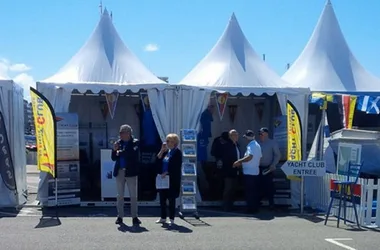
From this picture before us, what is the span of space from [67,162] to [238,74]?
182 inches

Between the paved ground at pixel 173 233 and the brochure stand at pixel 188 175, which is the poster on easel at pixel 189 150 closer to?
the brochure stand at pixel 188 175

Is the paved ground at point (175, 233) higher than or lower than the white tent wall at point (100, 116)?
lower

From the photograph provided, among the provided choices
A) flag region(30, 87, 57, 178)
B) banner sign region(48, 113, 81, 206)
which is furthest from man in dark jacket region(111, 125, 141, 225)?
banner sign region(48, 113, 81, 206)

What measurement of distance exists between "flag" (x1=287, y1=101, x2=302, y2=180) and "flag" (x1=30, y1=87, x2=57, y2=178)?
16.6 feet

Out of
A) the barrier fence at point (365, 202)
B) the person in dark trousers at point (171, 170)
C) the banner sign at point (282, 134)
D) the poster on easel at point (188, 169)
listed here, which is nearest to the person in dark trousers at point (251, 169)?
the poster on easel at point (188, 169)

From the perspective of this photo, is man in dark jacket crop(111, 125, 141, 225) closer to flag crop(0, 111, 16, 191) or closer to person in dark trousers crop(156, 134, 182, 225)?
person in dark trousers crop(156, 134, 182, 225)

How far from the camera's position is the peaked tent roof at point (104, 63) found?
36.2 ft

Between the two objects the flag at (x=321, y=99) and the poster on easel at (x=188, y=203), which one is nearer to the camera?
the poster on easel at (x=188, y=203)

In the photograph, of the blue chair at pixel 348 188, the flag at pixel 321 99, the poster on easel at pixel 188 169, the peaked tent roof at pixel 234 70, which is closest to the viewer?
the blue chair at pixel 348 188

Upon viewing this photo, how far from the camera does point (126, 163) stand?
8.32m

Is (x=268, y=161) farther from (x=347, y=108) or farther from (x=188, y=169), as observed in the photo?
(x=347, y=108)

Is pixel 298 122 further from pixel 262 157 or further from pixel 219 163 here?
pixel 219 163

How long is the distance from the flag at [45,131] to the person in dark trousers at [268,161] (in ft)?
14.5

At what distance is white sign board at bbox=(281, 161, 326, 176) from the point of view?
391 inches
